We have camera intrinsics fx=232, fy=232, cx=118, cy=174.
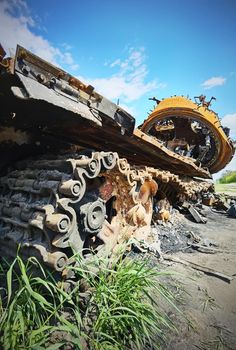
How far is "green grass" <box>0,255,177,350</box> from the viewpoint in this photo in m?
1.62

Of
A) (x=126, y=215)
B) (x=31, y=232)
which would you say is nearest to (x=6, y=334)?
(x=31, y=232)

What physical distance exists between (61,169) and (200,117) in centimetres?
761

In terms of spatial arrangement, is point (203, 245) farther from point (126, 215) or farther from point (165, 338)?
point (165, 338)

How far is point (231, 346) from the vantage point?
1968mm

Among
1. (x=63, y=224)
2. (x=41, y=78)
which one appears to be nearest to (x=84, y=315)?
(x=63, y=224)

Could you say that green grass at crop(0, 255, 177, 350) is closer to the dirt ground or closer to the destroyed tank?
the dirt ground

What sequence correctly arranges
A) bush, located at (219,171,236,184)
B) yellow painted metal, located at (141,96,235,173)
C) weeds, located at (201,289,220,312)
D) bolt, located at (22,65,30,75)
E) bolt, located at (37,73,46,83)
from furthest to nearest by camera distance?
1. bush, located at (219,171,236,184)
2. yellow painted metal, located at (141,96,235,173)
3. weeds, located at (201,289,220,312)
4. bolt, located at (37,73,46,83)
5. bolt, located at (22,65,30,75)

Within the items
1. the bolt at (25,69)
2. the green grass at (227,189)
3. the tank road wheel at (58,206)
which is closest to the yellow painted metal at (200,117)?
the tank road wheel at (58,206)

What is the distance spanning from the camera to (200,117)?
348 inches

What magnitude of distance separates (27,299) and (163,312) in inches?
53.0

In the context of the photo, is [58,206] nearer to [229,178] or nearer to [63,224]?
[63,224]

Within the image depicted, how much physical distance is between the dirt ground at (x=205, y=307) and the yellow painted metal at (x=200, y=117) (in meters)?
5.87

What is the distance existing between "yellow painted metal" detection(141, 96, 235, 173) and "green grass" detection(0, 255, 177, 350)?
779 centimetres

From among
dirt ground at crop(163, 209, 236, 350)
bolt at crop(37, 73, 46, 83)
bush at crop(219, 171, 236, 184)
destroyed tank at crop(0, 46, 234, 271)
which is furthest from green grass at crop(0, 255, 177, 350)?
bush at crop(219, 171, 236, 184)
